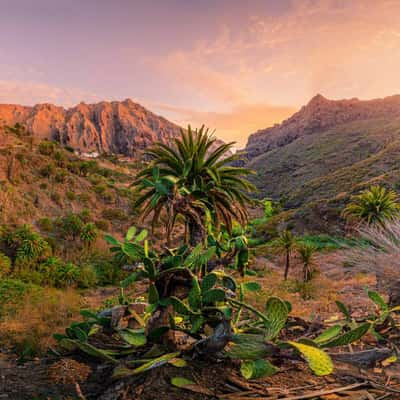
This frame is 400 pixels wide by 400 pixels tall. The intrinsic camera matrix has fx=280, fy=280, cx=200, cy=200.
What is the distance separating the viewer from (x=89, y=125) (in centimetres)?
12325

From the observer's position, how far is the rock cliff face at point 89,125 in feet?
382

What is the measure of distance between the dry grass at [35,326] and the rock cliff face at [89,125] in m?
106

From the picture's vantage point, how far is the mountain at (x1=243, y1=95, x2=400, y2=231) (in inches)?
1587

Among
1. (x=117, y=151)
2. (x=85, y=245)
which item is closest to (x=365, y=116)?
(x=117, y=151)

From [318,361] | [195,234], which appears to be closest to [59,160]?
[195,234]

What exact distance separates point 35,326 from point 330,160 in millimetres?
81292

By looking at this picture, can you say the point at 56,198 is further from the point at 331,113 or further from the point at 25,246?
the point at 331,113

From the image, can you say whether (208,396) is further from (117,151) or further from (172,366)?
(117,151)

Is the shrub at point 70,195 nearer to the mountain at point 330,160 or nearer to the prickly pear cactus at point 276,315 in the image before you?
the mountain at point 330,160

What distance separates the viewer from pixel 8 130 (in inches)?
1350

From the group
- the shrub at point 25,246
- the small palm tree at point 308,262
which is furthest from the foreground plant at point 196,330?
the small palm tree at point 308,262

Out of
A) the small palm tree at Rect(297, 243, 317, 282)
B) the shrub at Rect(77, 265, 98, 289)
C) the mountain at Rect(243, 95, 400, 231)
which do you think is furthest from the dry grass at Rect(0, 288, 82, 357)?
the small palm tree at Rect(297, 243, 317, 282)

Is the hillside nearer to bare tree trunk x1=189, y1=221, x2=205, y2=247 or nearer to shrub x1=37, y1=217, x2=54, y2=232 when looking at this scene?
shrub x1=37, y1=217, x2=54, y2=232

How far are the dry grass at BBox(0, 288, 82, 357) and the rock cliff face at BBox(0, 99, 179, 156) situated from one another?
4155 inches
